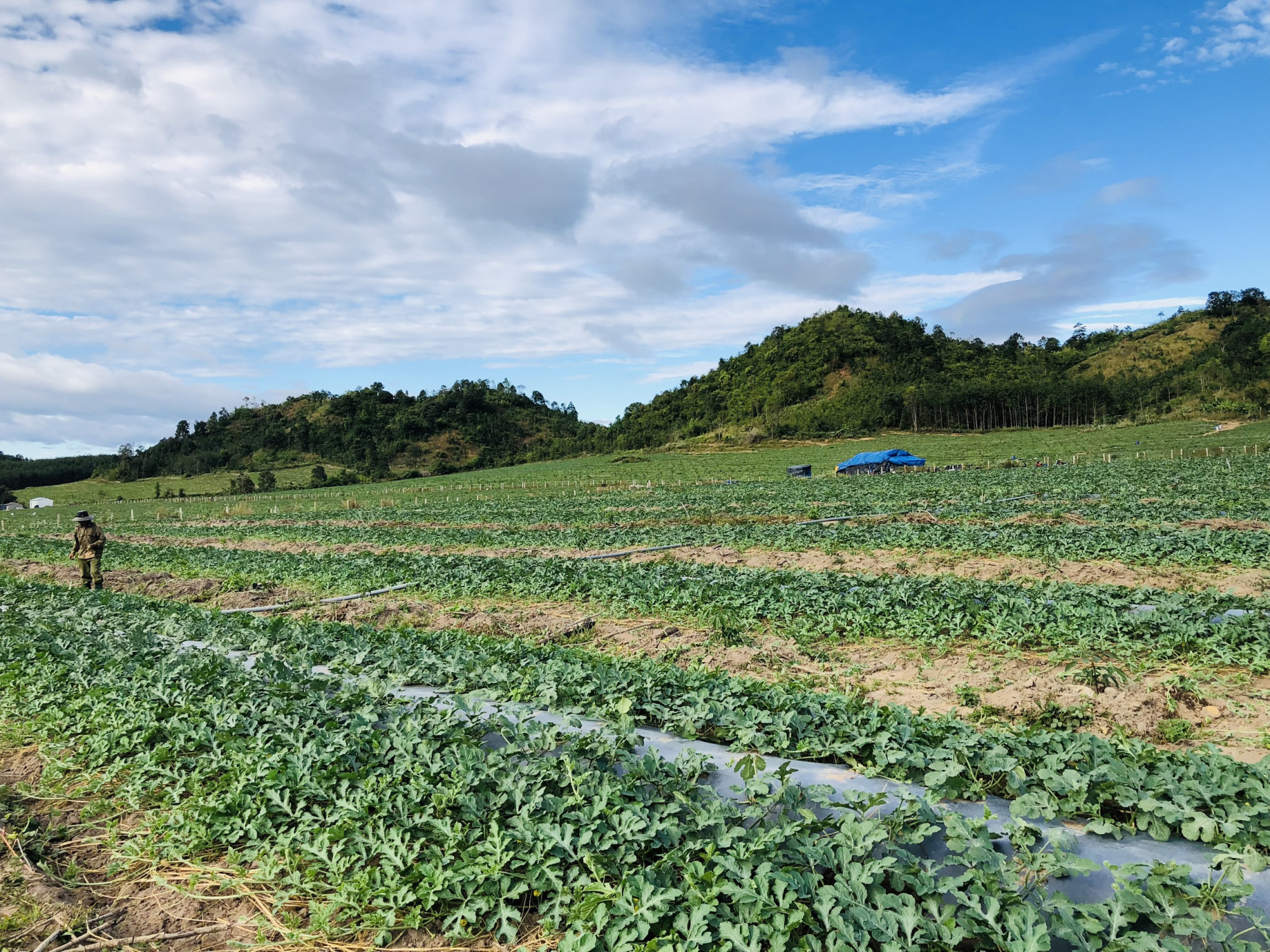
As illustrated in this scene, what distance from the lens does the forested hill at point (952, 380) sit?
86938mm

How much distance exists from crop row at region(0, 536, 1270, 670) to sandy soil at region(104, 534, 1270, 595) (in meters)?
0.91

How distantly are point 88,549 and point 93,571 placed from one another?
63cm

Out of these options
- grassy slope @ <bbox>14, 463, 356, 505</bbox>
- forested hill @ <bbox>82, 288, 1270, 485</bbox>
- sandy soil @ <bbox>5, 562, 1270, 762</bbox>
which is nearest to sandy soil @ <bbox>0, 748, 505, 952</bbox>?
sandy soil @ <bbox>5, 562, 1270, 762</bbox>

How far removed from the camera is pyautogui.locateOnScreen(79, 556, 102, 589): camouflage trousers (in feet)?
50.4

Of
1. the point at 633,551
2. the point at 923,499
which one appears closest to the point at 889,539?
the point at 633,551

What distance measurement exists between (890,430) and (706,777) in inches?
3303

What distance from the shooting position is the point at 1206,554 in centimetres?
1155

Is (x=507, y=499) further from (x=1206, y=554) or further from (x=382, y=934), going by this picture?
(x=382, y=934)

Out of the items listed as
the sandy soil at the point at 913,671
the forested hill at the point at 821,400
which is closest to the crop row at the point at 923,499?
the sandy soil at the point at 913,671

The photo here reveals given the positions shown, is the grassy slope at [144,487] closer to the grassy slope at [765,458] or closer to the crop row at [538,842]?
the grassy slope at [765,458]

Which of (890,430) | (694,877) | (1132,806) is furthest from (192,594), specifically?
(890,430)

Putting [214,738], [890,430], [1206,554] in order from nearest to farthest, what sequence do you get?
[214,738] < [1206,554] < [890,430]

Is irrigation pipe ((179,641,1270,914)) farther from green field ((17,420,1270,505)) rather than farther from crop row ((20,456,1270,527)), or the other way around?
green field ((17,420,1270,505))

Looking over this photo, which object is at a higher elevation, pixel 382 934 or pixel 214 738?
pixel 214 738
